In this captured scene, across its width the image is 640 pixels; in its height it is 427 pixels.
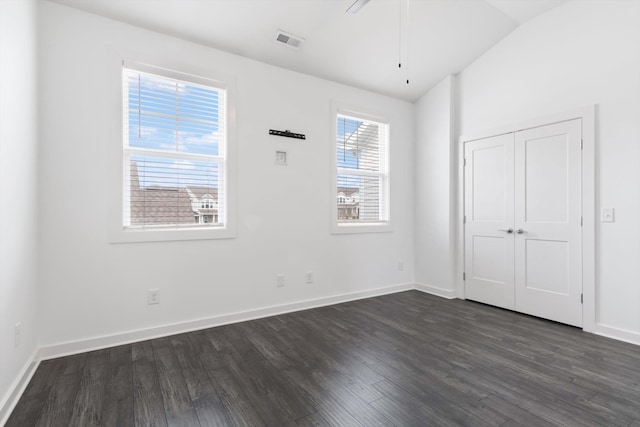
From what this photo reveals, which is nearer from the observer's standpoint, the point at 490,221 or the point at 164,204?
the point at 164,204

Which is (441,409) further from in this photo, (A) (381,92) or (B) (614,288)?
(A) (381,92)

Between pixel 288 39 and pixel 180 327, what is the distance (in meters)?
3.10

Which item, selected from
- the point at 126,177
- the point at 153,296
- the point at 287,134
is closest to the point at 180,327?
the point at 153,296

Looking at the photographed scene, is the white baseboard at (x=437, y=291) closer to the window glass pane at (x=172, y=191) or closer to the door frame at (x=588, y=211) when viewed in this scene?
the door frame at (x=588, y=211)

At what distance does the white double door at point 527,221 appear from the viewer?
3143 mm

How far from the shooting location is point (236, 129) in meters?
3.27

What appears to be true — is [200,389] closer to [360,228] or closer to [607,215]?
[360,228]

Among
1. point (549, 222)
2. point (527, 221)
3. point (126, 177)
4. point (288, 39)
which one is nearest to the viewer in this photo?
point (126, 177)

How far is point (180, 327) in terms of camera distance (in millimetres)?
2967

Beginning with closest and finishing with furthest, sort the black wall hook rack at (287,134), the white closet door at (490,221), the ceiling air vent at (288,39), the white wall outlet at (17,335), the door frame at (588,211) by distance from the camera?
1. the white wall outlet at (17,335)
2. the door frame at (588,211)
3. the ceiling air vent at (288,39)
4. the black wall hook rack at (287,134)
5. the white closet door at (490,221)

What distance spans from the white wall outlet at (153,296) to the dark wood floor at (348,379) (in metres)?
0.36

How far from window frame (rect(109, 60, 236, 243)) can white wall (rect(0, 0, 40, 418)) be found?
1.71 feet

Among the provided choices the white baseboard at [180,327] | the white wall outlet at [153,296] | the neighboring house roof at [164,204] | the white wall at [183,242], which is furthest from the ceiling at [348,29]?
the white baseboard at [180,327]

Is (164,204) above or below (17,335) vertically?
above
